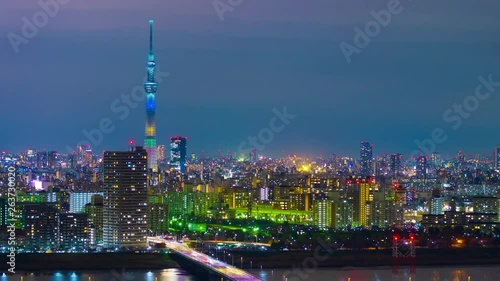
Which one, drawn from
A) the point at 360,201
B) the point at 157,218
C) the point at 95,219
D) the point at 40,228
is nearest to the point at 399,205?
the point at 360,201

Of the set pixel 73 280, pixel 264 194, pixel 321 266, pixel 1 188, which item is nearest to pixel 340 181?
pixel 264 194

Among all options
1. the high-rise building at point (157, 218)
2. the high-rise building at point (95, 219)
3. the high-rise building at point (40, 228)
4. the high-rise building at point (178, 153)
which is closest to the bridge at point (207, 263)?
the high-rise building at point (95, 219)

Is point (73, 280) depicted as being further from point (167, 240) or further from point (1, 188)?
point (1, 188)

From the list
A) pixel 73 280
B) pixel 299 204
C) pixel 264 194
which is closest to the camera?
pixel 73 280

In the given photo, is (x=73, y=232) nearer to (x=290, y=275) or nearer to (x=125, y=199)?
(x=125, y=199)

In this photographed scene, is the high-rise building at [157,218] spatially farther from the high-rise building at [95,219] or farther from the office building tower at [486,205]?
the office building tower at [486,205]

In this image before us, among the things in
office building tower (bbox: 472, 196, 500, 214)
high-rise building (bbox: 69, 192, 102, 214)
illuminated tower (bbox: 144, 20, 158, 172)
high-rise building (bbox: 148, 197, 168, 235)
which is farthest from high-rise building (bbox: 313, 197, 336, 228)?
illuminated tower (bbox: 144, 20, 158, 172)
